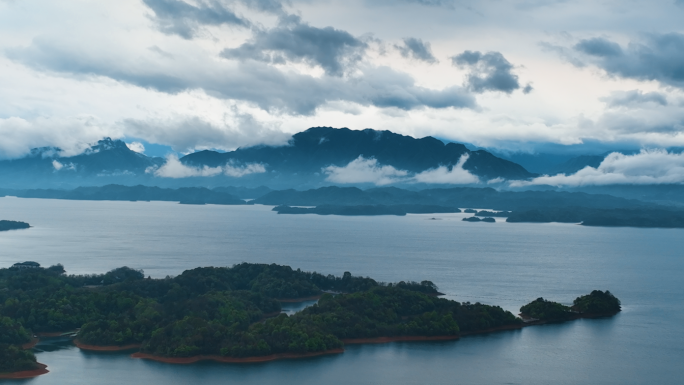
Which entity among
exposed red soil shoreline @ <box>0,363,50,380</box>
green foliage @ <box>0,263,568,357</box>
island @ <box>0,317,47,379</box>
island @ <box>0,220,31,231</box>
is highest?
island @ <box>0,220,31,231</box>

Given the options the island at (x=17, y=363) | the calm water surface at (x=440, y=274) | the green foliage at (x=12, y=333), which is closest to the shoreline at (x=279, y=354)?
→ the calm water surface at (x=440, y=274)

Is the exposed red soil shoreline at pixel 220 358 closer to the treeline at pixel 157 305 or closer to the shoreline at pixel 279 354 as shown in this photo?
the shoreline at pixel 279 354

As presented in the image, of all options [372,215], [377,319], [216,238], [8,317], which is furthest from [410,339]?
[372,215]

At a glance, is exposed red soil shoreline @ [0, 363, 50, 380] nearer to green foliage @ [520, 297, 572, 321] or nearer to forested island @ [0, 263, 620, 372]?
forested island @ [0, 263, 620, 372]

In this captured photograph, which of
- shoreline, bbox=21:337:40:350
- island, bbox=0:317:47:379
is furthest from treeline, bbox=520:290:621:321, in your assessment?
shoreline, bbox=21:337:40:350

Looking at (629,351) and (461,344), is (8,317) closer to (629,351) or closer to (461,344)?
(461,344)

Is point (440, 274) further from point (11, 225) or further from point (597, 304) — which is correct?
point (11, 225)
